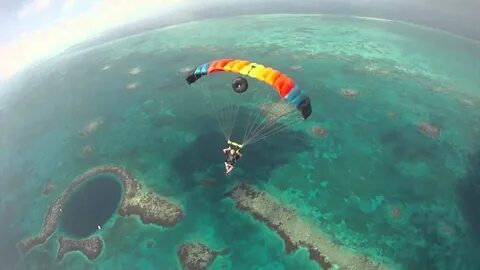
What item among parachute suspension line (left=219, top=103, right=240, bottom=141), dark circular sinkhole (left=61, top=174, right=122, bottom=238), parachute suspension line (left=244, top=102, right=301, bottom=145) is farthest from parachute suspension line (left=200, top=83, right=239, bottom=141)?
dark circular sinkhole (left=61, top=174, right=122, bottom=238)

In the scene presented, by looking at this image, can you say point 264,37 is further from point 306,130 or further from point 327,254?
point 327,254

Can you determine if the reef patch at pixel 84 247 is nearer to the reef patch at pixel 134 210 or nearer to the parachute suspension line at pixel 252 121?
the reef patch at pixel 134 210

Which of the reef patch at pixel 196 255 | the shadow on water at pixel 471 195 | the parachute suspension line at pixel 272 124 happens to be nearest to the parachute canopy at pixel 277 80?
Result: the reef patch at pixel 196 255

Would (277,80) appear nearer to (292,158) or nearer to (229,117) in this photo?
(292,158)

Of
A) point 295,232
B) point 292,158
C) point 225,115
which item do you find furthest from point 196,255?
point 225,115

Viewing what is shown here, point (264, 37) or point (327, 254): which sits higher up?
point (327, 254)

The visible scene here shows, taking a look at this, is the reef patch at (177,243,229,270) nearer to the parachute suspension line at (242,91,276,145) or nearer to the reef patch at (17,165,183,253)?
the reef patch at (17,165,183,253)

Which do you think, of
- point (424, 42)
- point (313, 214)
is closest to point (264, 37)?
point (424, 42)
